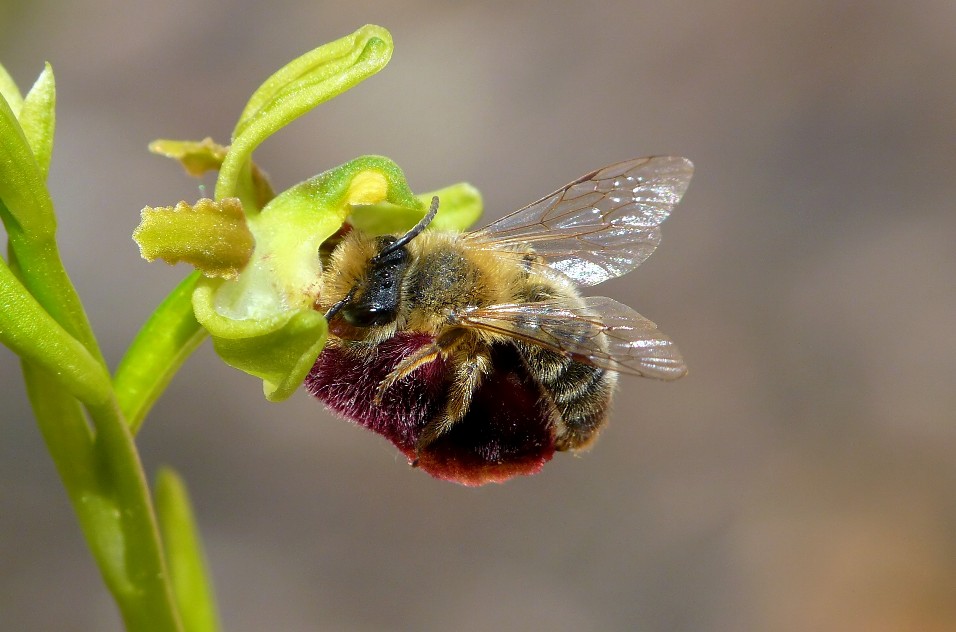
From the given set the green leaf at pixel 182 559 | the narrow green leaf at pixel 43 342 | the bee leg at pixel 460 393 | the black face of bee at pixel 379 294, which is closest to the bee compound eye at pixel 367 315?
the black face of bee at pixel 379 294

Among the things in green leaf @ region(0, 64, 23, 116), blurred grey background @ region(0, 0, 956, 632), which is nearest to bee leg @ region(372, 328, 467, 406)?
green leaf @ region(0, 64, 23, 116)

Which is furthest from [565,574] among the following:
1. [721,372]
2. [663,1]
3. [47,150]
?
[663,1]

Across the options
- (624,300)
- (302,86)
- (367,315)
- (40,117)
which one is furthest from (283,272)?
(624,300)

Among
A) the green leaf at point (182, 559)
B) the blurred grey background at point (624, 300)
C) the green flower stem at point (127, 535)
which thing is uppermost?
the green flower stem at point (127, 535)

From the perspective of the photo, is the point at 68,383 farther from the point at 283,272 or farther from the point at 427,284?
the point at 427,284

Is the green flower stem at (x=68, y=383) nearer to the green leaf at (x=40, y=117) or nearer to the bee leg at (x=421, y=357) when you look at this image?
the green leaf at (x=40, y=117)
